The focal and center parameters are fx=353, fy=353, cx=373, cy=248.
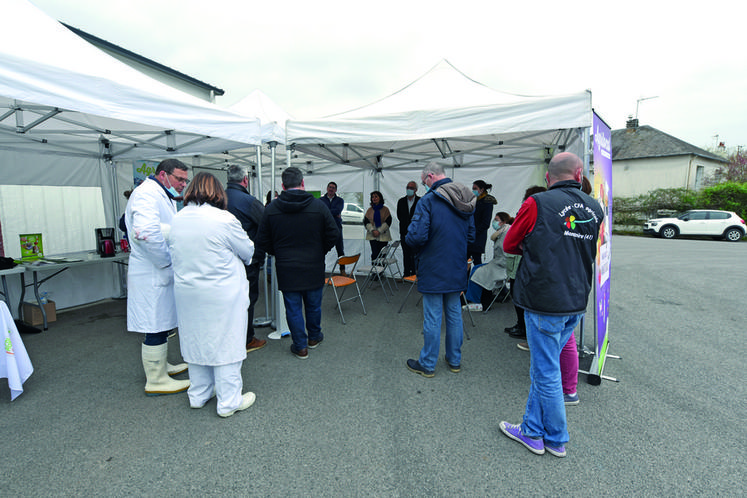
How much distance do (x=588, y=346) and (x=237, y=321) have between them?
131 inches

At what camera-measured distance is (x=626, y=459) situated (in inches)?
78.4

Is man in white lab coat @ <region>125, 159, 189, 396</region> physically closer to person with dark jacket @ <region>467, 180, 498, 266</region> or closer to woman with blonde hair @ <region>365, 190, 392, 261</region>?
person with dark jacket @ <region>467, 180, 498, 266</region>

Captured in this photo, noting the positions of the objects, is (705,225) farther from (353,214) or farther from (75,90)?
(75,90)

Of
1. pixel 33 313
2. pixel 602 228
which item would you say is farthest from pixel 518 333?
pixel 33 313

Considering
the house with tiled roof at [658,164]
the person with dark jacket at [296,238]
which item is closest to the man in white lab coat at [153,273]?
the person with dark jacket at [296,238]

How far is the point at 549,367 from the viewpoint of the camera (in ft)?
6.31

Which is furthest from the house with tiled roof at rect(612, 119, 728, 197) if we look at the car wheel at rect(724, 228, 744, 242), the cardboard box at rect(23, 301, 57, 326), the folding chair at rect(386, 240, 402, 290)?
the cardboard box at rect(23, 301, 57, 326)

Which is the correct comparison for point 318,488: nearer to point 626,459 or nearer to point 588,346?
point 626,459

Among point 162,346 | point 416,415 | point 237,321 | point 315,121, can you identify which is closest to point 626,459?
point 416,415

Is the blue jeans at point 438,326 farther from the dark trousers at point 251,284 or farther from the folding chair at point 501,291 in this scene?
the folding chair at point 501,291

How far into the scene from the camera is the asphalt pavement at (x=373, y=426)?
182cm

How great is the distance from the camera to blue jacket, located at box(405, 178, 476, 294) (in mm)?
2682

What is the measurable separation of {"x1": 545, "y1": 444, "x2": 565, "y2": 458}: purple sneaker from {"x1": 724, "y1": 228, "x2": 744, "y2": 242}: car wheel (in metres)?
16.8

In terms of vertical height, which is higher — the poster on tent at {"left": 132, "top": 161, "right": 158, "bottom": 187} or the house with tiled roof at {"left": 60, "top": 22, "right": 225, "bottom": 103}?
the house with tiled roof at {"left": 60, "top": 22, "right": 225, "bottom": 103}
